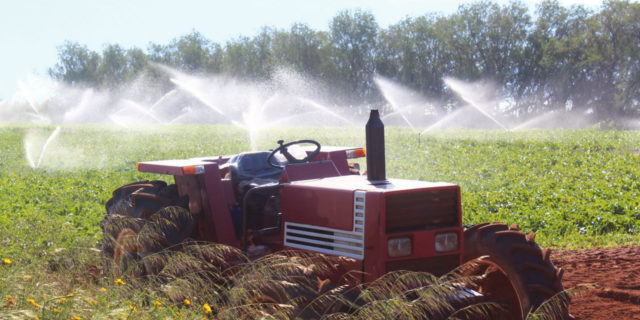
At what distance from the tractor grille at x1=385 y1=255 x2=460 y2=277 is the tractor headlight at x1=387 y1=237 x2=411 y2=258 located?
3.2 inches

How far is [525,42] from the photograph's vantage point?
179 feet

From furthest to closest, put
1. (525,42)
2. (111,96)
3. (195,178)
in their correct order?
(111,96) → (525,42) → (195,178)

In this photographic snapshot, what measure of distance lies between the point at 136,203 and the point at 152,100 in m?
54.8

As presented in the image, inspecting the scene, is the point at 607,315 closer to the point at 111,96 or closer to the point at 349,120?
the point at 349,120

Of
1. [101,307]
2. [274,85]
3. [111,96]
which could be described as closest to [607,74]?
[274,85]

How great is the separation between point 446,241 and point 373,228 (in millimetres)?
651

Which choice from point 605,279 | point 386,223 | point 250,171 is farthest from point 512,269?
point 250,171

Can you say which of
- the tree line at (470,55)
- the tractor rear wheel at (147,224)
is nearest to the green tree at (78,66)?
the tree line at (470,55)

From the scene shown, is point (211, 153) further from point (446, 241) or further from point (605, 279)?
point (446, 241)

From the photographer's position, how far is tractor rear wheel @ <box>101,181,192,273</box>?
5730 mm

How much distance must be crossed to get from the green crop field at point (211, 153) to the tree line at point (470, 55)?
2680 cm

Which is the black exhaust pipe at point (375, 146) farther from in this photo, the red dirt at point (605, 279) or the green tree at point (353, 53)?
the green tree at point (353, 53)

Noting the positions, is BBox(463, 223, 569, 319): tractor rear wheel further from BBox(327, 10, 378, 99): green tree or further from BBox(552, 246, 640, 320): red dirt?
BBox(327, 10, 378, 99): green tree

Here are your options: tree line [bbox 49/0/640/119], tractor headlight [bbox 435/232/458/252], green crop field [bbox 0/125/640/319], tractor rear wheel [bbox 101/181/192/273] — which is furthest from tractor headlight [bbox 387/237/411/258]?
tree line [bbox 49/0/640/119]
